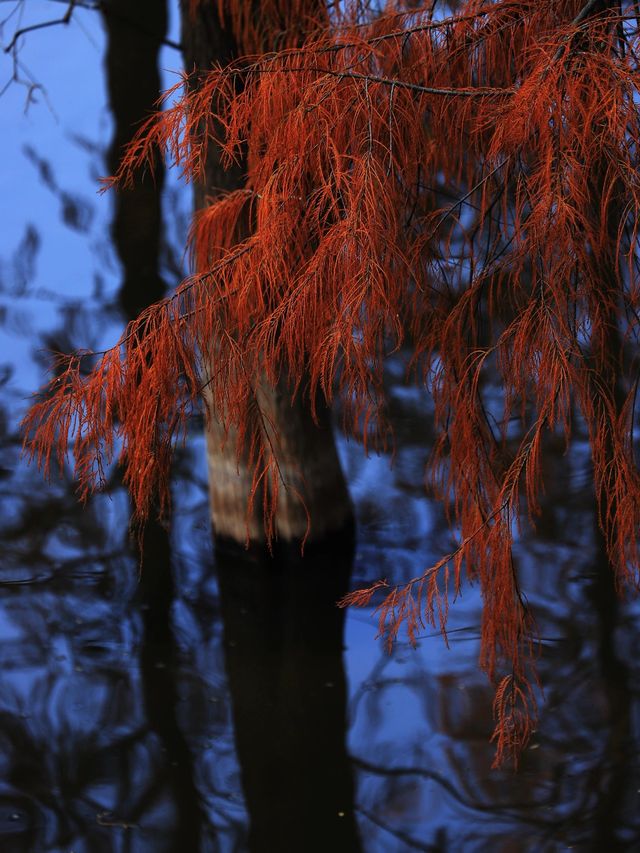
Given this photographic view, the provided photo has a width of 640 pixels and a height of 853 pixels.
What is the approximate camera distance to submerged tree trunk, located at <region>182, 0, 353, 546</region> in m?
2.79

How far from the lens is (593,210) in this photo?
157 cm

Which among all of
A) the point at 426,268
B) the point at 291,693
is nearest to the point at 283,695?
the point at 291,693

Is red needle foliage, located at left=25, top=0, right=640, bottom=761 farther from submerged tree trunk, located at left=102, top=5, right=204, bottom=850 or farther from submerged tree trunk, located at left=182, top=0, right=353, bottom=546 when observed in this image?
submerged tree trunk, located at left=102, top=5, right=204, bottom=850

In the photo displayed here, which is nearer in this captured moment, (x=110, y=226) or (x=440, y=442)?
(x=440, y=442)

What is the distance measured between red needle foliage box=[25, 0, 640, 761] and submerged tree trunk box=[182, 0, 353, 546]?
3.56 feet

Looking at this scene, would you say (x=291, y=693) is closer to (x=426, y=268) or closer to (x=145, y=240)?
(x=426, y=268)

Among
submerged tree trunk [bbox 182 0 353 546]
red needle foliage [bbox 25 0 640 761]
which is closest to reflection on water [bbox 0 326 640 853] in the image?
submerged tree trunk [bbox 182 0 353 546]

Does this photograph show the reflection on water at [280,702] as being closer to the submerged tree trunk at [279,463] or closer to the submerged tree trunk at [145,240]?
the submerged tree trunk at [145,240]

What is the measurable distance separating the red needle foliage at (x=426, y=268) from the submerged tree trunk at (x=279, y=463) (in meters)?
1.09

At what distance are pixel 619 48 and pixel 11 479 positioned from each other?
114 inches

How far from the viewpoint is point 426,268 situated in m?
1.69

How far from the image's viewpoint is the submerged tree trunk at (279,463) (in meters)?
2.79

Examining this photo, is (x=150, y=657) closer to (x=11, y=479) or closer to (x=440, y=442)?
(x=11, y=479)

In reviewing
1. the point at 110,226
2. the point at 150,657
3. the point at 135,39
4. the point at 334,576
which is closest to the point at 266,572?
the point at 334,576
